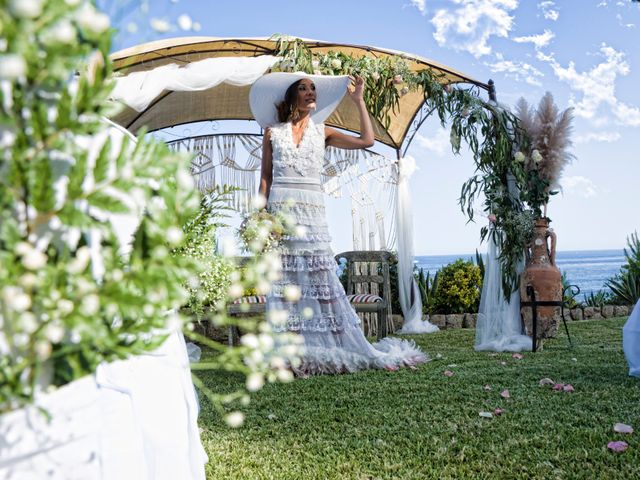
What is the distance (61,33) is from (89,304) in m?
0.24

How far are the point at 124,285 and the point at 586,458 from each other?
248 cm

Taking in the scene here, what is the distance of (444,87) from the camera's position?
6734mm

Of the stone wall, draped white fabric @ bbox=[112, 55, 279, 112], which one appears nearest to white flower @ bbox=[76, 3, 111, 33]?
draped white fabric @ bbox=[112, 55, 279, 112]

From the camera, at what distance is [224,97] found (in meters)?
9.24

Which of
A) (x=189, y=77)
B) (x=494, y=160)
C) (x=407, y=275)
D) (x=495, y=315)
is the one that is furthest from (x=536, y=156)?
(x=189, y=77)

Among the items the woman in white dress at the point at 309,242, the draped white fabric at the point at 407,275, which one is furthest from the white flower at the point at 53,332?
the draped white fabric at the point at 407,275

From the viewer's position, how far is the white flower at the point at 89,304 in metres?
0.57

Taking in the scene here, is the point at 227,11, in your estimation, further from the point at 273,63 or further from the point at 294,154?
the point at 294,154

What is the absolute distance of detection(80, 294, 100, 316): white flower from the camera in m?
0.57

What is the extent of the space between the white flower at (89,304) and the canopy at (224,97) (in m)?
6.27

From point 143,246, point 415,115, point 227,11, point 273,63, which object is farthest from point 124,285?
point 415,115

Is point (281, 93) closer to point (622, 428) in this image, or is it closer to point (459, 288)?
point (622, 428)

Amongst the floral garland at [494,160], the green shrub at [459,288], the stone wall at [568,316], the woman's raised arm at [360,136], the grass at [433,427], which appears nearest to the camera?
the grass at [433,427]

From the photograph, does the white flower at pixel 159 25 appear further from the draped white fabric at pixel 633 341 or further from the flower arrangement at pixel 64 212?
the draped white fabric at pixel 633 341
